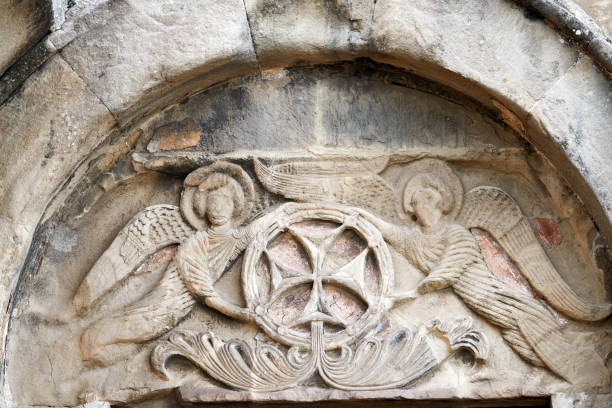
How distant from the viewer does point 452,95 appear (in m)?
4.26

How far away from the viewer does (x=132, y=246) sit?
169 inches

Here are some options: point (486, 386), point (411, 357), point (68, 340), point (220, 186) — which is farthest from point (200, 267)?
point (486, 386)

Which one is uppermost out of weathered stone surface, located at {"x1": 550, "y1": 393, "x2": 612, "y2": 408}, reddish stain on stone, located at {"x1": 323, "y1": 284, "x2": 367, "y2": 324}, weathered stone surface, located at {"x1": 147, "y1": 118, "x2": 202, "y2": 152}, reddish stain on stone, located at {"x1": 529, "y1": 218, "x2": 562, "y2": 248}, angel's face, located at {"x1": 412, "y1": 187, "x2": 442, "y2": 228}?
weathered stone surface, located at {"x1": 147, "y1": 118, "x2": 202, "y2": 152}

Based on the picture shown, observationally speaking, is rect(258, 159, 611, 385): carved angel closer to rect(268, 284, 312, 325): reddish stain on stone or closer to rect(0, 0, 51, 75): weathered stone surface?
rect(268, 284, 312, 325): reddish stain on stone

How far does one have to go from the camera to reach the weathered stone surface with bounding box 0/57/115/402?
4.07 metres

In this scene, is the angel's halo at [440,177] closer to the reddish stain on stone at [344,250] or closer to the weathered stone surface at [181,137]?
the reddish stain on stone at [344,250]

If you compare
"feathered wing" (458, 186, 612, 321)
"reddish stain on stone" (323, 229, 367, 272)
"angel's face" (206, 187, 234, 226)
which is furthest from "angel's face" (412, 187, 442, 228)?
"angel's face" (206, 187, 234, 226)

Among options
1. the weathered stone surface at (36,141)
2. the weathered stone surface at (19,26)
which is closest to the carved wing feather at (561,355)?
the weathered stone surface at (36,141)

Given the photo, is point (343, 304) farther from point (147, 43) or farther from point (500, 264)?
point (147, 43)

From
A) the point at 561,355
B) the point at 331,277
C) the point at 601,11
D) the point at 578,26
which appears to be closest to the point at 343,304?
the point at 331,277

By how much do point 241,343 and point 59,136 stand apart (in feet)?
3.57

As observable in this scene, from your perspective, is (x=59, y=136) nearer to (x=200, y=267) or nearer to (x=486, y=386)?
(x=200, y=267)

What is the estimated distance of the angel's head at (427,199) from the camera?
4.21 m

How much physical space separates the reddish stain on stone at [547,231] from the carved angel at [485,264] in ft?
0.17
